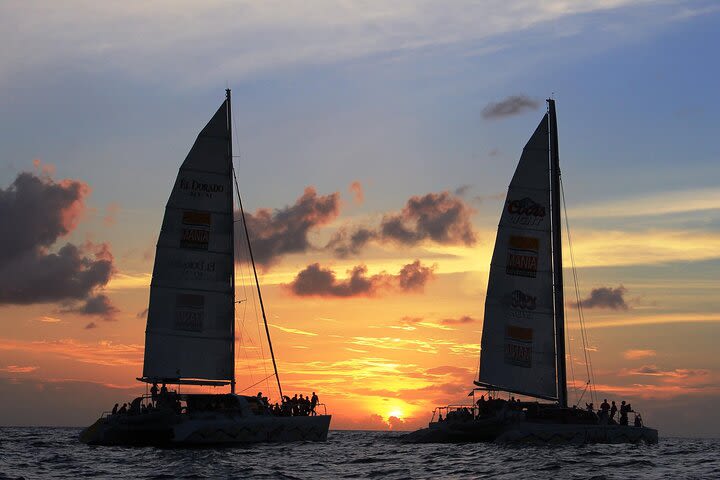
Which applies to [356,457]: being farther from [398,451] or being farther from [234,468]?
[234,468]

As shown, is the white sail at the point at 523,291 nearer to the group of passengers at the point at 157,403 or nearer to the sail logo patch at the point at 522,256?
the sail logo patch at the point at 522,256

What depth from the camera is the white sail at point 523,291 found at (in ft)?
186

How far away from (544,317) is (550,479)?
19.5m

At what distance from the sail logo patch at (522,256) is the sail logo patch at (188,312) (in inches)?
695

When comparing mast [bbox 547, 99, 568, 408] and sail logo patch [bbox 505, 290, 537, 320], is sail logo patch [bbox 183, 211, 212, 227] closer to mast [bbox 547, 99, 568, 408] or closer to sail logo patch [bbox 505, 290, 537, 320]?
sail logo patch [bbox 505, 290, 537, 320]

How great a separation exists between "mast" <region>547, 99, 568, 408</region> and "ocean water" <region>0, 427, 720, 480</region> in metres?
4.36

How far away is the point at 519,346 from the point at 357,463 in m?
12.9

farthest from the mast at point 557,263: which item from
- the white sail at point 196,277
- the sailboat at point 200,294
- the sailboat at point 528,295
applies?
the white sail at point 196,277

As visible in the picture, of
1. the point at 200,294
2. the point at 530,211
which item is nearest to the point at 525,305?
the point at 530,211

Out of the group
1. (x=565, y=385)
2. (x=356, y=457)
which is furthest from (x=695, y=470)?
(x=356, y=457)

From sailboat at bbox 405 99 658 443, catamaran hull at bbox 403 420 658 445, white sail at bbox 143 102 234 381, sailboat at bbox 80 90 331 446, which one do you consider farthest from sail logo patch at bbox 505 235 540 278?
white sail at bbox 143 102 234 381

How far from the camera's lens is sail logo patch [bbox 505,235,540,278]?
5694 cm

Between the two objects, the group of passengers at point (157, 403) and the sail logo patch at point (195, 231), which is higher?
the sail logo patch at point (195, 231)

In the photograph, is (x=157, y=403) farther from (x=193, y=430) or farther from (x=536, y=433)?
(x=536, y=433)
